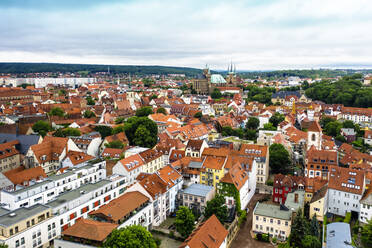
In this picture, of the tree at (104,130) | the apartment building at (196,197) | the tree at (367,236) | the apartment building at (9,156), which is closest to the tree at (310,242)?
the tree at (367,236)

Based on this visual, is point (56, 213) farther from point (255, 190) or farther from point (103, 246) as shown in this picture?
point (255, 190)

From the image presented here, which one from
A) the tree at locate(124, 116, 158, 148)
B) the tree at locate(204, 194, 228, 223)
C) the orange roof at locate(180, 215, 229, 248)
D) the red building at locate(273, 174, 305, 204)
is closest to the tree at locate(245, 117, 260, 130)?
the tree at locate(124, 116, 158, 148)

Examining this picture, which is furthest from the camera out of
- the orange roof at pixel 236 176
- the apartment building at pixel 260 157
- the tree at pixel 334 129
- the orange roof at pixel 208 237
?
the tree at pixel 334 129

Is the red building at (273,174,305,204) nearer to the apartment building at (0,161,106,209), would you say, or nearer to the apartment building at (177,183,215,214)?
the apartment building at (177,183,215,214)

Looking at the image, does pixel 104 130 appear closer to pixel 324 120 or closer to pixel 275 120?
pixel 275 120

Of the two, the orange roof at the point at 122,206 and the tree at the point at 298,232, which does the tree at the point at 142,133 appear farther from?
the tree at the point at 298,232
